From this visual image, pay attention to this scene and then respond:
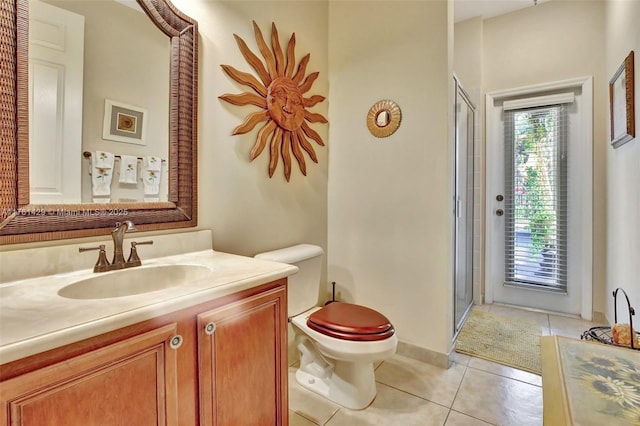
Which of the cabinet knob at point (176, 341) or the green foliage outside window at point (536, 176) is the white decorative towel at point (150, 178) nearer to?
the cabinet knob at point (176, 341)

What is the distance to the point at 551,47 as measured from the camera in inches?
110

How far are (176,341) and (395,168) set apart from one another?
5.57 feet

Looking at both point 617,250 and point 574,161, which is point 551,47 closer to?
point 574,161

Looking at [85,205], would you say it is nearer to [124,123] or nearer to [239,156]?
[124,123]

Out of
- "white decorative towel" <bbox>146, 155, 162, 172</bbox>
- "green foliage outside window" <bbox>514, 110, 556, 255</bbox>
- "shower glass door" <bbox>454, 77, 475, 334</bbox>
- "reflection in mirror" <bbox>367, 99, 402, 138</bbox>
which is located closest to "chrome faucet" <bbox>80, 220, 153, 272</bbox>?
"white decorative towel" <bbox>146, 155, 162, 172</bbox>

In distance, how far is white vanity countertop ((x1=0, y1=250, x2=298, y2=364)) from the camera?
62cm

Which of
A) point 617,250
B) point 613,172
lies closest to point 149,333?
point 617,250

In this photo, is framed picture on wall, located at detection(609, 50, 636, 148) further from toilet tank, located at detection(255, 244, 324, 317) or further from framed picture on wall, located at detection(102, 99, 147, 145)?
framed picture on wall, located at detection(102, 99, 147, 145)

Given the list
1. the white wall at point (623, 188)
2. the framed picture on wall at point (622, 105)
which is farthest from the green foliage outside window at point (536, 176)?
the framed picture on wall at point (622, 105)

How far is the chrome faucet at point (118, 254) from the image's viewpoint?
3.67 feet

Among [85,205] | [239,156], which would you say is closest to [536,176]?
[239,156]

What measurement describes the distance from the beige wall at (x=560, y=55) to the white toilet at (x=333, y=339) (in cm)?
231

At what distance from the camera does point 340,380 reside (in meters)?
1.70

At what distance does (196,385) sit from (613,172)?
9.93ft
